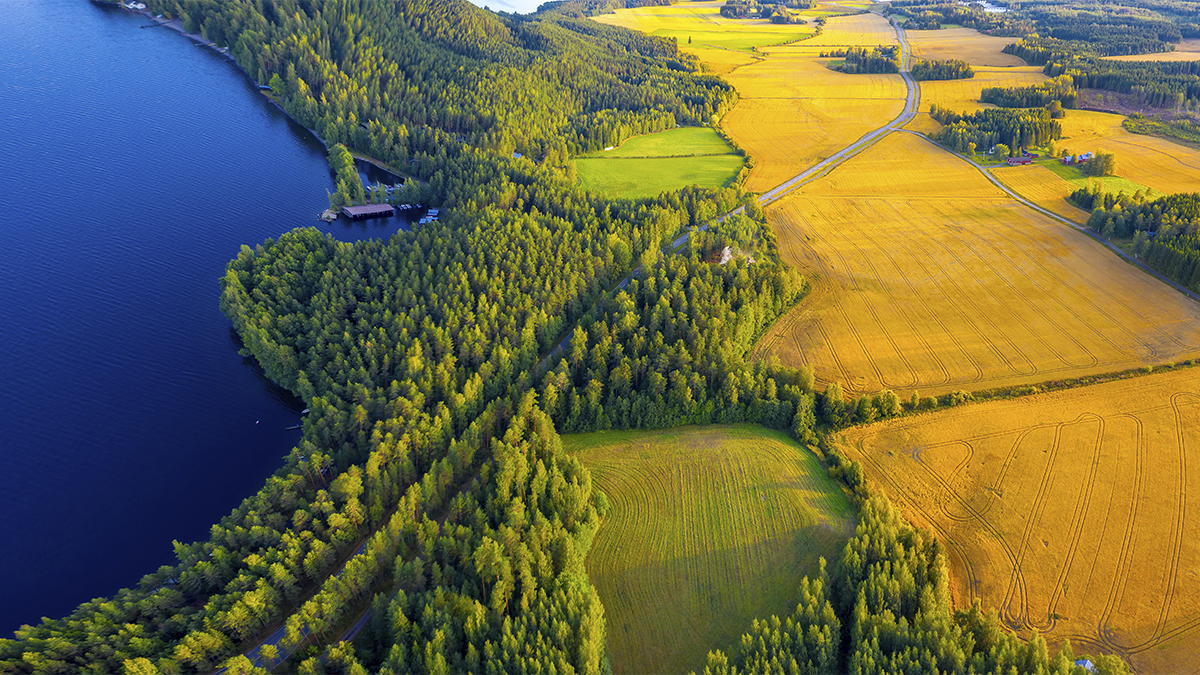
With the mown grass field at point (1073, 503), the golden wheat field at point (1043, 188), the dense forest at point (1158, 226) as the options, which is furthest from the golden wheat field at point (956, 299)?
the mown grass field at point (1073, 503)

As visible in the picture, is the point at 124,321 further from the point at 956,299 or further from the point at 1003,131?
the point at 1003,131

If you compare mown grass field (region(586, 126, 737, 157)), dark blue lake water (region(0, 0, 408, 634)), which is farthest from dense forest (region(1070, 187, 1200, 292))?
dark blue lake water (region(0, 0, 408, 634))

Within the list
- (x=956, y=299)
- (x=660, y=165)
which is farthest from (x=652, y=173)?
(x=956, y=299)

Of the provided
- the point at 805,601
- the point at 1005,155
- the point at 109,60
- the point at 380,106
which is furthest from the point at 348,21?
the point at 805,601

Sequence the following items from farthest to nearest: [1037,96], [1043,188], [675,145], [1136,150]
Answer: [1037,96], [675,145], [1136,150], [1043,188]

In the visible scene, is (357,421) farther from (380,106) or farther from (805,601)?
(380,106)

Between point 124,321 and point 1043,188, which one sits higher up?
point 124,321

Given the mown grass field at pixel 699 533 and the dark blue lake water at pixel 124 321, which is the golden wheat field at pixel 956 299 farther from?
the dark blue lake water at pixel 124 321

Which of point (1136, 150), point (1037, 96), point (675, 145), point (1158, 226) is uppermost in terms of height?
point (1037, 96)
